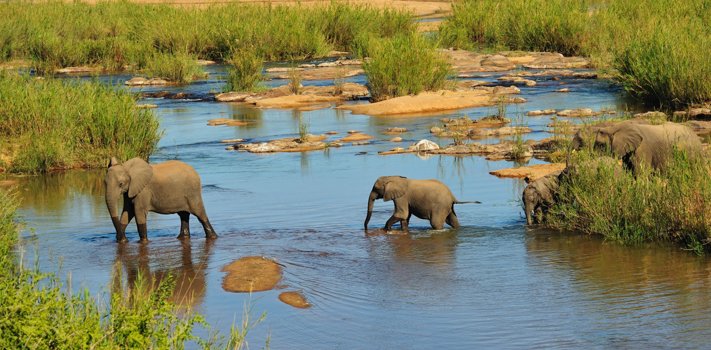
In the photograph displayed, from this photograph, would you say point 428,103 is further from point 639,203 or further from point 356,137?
point 639,203

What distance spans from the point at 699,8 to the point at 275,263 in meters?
25.2

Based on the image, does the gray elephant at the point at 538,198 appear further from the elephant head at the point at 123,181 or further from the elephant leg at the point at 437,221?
the elephant head at the point at 123,181

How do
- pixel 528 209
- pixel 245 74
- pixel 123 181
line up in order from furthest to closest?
pixel 245 74 → pixel 528 209 → pixel 123 181

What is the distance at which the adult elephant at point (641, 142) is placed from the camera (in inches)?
535

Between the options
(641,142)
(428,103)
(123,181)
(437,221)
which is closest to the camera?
(123,181)

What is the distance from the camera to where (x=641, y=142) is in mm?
13602

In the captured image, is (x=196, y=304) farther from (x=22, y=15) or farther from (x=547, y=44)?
(x=22, y=15)

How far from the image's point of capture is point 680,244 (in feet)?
36.9

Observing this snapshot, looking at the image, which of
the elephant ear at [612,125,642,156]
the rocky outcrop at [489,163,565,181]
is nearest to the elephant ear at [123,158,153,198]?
the elephant ear at [612,125,642,156]

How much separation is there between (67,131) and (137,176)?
245 inches

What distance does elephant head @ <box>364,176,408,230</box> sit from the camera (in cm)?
1268

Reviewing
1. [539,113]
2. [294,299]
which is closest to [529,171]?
[539,113]

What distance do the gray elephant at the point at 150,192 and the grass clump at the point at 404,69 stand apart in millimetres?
13349

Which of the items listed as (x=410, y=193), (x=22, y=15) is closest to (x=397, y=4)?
(x=22, y=15)
